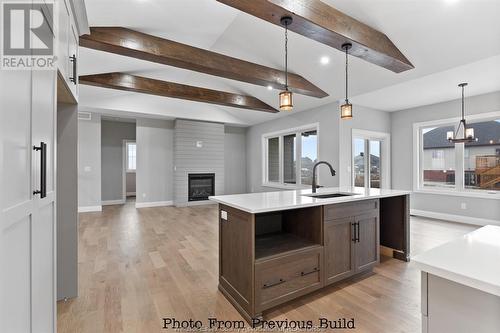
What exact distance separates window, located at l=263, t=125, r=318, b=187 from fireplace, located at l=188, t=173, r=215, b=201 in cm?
182

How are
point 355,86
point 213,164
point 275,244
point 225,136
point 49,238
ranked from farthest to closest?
point 225,136
point 213,164
point 355,86
point 275,244
point 49,238

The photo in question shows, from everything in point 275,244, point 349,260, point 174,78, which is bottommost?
point 349,260

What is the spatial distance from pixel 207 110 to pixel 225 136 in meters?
1.75

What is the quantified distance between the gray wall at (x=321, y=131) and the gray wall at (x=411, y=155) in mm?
2133

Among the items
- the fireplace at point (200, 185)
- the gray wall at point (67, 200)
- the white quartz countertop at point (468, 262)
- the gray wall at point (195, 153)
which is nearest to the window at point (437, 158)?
the white quartz countertop at point (468, 262)

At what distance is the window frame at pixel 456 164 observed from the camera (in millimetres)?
4777

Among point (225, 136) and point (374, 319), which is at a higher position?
point (225, 136)

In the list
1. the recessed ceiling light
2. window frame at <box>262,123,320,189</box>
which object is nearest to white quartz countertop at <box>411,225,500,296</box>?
the recessed ceiling light

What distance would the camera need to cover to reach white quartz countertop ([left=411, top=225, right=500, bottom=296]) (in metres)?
0.75

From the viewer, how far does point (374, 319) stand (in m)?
1.97

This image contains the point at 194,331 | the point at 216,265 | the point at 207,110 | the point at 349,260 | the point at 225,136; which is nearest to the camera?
the point at 194,331

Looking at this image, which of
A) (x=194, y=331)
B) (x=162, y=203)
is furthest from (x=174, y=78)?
(x=194, y=331)

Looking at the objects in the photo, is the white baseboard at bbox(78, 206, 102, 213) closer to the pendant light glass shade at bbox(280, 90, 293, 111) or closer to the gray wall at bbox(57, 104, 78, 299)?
the gray wall at bbox(57, 104, 78, 299)

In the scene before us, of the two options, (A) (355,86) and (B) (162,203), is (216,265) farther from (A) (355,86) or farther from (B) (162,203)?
(B) (162,203)
